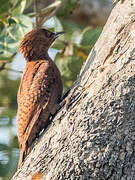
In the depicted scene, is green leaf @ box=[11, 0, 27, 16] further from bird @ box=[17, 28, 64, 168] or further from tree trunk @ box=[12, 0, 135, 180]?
tree trunk @ box=[12, 0, 135, 180]

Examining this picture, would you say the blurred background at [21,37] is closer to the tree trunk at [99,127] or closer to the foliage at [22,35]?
the foliage at [22,35]

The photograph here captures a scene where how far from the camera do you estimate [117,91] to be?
3912 mm

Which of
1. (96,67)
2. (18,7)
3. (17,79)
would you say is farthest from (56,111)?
(17,79)

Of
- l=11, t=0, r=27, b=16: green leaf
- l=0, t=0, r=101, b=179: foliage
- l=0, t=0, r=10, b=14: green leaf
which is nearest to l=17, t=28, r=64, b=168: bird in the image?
l=0, t=0, r=101, b=179: foliage

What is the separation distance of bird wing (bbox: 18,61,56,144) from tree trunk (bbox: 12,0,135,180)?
23.5 inches

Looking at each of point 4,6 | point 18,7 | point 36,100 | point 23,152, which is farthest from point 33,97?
point 4,6

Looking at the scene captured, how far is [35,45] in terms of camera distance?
581cm

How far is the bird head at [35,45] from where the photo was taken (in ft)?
18.8

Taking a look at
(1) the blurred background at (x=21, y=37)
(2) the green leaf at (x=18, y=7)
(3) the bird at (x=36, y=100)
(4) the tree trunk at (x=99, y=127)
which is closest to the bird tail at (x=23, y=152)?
(3) the bird at (x=36, y=100)

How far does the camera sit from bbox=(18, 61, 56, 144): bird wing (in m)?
4.80

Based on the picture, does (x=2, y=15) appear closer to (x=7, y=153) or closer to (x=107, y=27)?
(x=7, y=153)

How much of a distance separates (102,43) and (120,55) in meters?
0.31

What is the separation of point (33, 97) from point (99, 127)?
3.77 ft

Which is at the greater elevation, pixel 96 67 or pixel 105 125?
pixel 96 67
